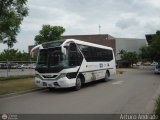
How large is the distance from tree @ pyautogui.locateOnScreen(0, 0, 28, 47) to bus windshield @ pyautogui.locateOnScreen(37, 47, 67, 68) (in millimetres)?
2000

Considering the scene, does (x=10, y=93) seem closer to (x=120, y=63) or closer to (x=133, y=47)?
(x=120, y=63)

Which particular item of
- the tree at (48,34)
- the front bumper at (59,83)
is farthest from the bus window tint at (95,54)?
the tree at (48,34)

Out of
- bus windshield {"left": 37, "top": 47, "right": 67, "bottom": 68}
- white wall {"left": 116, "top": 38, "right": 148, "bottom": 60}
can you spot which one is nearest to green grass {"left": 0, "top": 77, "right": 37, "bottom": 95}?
bus windshield {"left": 37, "top": 47, "right": 67, "bottom": 68}

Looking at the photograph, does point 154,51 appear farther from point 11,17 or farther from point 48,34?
point 11,17

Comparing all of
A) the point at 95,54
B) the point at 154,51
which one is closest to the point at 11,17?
the point at 95,54

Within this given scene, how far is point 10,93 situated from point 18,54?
79.4m

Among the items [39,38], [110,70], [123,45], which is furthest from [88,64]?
[123,45]

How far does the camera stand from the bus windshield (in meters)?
17.1

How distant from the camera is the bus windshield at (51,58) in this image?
17.1 m

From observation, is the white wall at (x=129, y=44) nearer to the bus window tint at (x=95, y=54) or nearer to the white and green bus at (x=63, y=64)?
the bus window tint at (x=95, y=54)

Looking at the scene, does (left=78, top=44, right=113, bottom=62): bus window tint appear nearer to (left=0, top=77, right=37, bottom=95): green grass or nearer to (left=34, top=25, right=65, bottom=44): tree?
(left=0, top=77, right=37, bottom=95): green grass

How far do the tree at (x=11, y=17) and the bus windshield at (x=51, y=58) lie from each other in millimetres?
2000

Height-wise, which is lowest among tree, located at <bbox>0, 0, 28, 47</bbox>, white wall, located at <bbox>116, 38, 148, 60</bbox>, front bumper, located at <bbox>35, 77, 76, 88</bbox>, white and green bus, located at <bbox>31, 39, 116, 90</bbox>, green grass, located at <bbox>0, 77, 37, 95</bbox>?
green grass, located at <bbox>0, 77, 37, 95</bbox>

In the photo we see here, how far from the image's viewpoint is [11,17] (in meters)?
16.7
